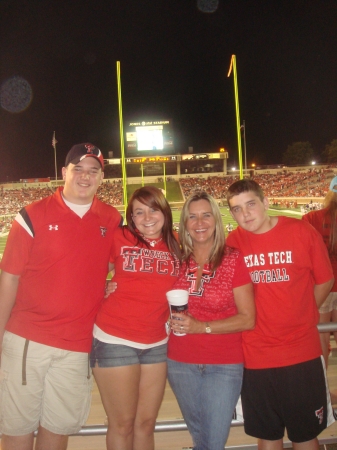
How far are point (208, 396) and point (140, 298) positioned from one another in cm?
64

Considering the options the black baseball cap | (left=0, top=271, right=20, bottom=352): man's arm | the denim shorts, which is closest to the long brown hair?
the black baseball cap

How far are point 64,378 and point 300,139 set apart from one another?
78061 mm

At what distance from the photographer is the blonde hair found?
83.6 inches

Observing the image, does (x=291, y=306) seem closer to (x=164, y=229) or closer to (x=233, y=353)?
(x=233, y=353)

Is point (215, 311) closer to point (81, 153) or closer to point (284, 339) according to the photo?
point (284, 339)

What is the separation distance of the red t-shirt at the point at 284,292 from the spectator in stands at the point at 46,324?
0.96m

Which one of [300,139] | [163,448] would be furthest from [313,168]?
[163,448]

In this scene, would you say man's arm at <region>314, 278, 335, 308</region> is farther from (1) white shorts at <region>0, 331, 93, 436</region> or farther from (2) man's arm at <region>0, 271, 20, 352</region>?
(2) man's arm at <region>0, 271, 20, 352</region>

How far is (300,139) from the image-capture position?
73.2 m

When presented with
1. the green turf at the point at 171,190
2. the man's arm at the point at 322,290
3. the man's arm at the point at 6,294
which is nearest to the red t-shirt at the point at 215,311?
the man's arm at the point at 322,290

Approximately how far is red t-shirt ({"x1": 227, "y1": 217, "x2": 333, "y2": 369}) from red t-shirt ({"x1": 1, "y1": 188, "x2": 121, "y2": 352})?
3.12ft

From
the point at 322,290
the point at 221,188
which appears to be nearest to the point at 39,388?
the point at 322,290

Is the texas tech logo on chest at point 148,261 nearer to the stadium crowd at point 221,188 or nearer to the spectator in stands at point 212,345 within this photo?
the spectator in stands at point 212,345

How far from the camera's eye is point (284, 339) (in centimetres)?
209
